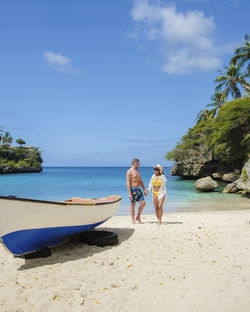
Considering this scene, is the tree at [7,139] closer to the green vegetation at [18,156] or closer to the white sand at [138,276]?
the green vegetation at [18,156]

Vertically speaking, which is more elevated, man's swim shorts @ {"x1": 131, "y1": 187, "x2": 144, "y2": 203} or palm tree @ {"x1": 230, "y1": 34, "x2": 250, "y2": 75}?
palm tree @ {"x1": 230, "y1": 34, "x2": 250, "y2": 75}

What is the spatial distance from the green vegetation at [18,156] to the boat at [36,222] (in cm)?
6416

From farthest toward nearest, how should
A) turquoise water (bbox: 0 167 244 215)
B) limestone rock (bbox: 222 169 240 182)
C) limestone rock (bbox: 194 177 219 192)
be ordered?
limestone rock (bbox: 222 169 240 182), limestone rock (bbox: 194 177 219 192), turquoise water (bbox: 0 167 244 215)

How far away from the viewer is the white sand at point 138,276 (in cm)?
335

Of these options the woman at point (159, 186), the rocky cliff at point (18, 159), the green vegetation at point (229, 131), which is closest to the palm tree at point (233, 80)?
the green vegetation at point (229, 131)

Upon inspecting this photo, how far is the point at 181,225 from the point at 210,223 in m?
1.11

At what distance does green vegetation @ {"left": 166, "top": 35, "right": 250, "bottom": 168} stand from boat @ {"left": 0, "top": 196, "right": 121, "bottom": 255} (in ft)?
67.8

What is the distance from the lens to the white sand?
3.35 metres

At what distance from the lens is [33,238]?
4703 millimetres

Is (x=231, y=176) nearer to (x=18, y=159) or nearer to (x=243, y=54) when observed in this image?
(x=243, y=54)

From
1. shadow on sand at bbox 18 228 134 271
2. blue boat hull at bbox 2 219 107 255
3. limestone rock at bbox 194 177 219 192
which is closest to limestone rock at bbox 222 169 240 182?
limestone rock at bbox 194 177 219 192

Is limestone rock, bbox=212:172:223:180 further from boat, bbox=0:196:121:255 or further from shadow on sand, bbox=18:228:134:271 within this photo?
boat, bbox=0:196:121:255

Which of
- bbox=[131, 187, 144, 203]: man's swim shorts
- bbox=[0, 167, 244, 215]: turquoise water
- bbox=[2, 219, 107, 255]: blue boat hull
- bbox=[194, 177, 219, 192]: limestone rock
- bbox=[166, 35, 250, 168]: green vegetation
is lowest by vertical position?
bbox=[0, 167, 244, 215]: turquoise water

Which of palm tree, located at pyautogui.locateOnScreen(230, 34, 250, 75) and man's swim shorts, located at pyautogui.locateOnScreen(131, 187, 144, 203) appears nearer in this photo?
man's swim shorts, located at pyautogui.locateOnScreen(131, 187, 144, 203)
